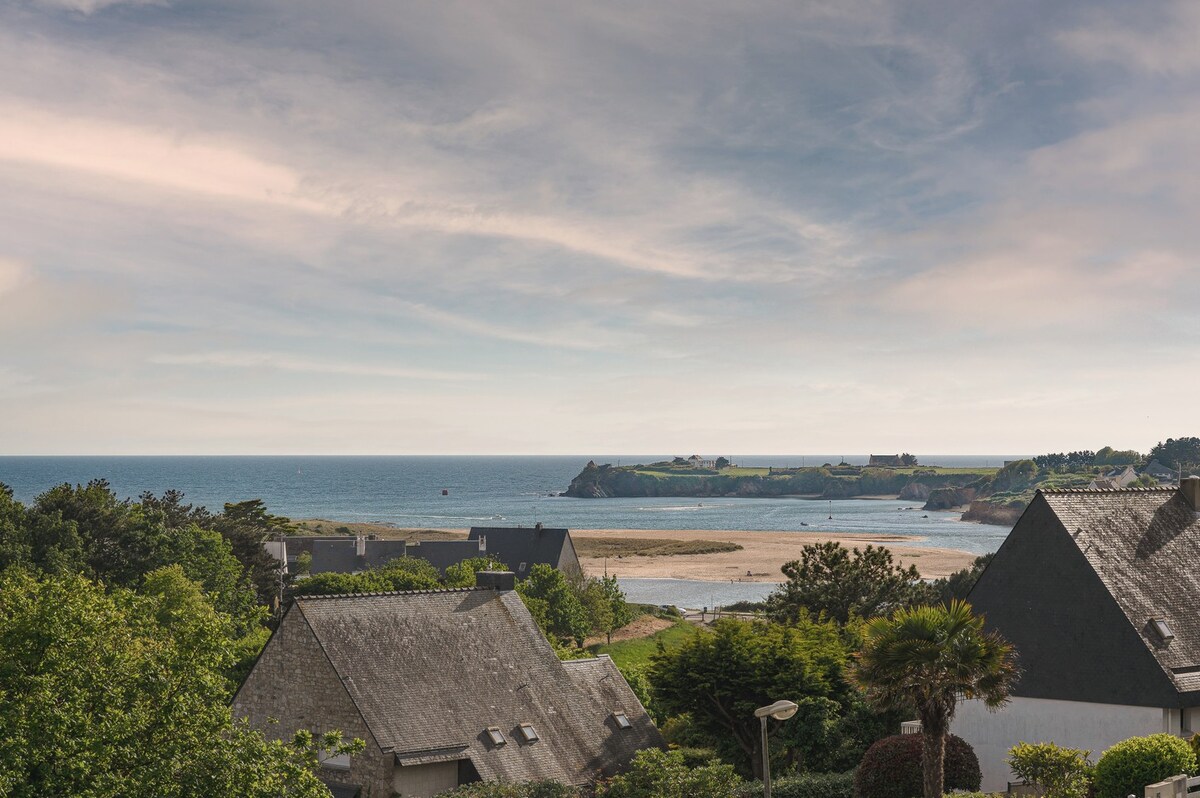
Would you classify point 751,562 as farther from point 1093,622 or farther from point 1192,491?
point 1093,622

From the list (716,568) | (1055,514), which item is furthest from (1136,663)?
(716,568)

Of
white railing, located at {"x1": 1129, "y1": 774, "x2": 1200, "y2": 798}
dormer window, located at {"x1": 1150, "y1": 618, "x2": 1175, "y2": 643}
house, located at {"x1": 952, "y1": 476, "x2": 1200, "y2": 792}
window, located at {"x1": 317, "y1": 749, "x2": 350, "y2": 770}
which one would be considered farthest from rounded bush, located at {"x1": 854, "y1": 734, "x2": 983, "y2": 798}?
window, located at {"x1": 317, "y1": 749, "x2": 350, "y2": 770}

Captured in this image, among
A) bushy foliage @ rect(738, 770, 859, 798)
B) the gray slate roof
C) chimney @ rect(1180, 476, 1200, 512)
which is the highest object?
chimney @ rect(1180, 476, 1200, 512)

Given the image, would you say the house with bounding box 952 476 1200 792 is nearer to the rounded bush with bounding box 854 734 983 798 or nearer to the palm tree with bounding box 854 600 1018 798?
the rounded bush with bounding box 854 734 983 798

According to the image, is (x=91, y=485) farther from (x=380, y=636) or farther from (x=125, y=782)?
(x=125, y=782)

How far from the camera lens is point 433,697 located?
34.1 m

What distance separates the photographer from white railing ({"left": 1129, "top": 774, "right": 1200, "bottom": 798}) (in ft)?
81.7

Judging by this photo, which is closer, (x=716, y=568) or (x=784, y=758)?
(x=784, y=758)

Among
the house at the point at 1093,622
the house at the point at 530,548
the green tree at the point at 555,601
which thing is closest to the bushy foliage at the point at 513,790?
the house at the point at 1093,622

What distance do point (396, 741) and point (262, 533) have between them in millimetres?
57401

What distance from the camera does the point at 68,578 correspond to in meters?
28.9

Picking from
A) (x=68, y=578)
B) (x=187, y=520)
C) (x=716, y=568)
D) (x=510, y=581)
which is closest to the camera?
(x=68, y=578)

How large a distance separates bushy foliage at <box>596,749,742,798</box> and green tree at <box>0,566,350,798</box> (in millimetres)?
10395

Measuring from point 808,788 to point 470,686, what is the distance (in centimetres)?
1095
